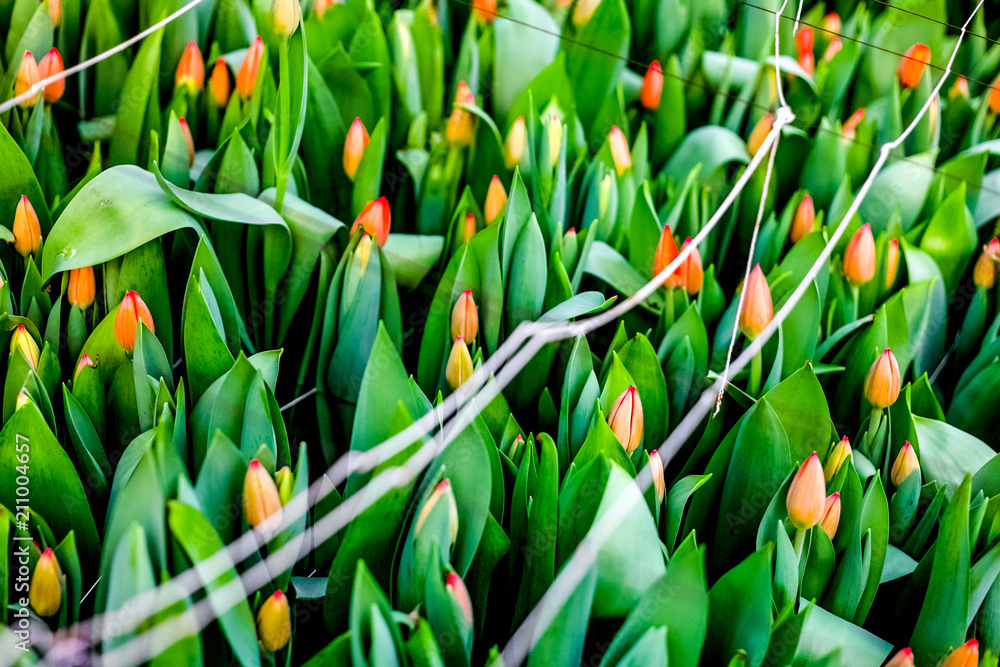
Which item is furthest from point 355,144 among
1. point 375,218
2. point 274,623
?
point 274,623

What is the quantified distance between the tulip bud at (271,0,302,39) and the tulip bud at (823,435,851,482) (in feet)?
2.10

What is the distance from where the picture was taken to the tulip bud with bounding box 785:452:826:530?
61 cm

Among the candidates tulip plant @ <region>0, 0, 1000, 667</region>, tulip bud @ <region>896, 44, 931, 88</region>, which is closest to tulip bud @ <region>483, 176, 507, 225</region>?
tulip plant @ <region>0, 0, 1000, 667</region>

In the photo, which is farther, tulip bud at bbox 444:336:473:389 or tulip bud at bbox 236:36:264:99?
tulip bud at bbox 236:36:264:99

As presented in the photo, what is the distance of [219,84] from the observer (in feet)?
3.19

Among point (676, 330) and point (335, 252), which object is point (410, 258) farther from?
point (676, 330)

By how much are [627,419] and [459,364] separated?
16 cm

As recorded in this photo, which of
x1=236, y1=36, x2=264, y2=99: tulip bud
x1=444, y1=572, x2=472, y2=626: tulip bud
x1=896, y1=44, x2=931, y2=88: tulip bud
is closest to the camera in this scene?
x1=444, y1=572, x2=472, y2=626: tulip bud

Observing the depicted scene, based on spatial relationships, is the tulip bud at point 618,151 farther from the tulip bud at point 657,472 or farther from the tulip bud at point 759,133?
the tulip bud at point 657,472

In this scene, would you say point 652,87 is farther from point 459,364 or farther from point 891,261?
point 459,364

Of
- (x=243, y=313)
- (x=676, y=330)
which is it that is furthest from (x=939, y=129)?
(x=243, y=313)

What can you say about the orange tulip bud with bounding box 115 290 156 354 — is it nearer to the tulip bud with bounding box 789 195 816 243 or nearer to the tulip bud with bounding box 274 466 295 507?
the tulip bud with bounding box 274 466 295 507

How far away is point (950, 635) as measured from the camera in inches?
23.6

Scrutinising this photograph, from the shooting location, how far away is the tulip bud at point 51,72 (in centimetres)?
92
